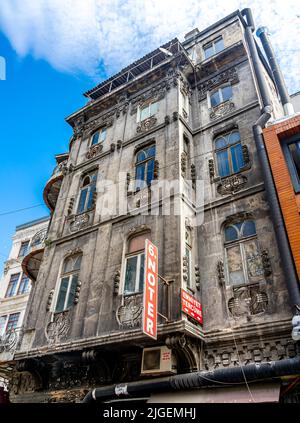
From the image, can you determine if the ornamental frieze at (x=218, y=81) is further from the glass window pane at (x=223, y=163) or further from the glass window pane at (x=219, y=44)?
the glass window pane at (x=223, y=163)

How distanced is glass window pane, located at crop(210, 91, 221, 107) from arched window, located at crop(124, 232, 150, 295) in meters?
7.09

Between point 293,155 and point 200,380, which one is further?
point 293,155

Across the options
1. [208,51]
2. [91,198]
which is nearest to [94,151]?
[91,198]

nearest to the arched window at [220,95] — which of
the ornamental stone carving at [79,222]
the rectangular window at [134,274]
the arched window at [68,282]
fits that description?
the ornamental stone carving at [79,222]

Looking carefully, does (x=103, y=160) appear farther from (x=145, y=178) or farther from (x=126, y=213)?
(x=126, y=213)

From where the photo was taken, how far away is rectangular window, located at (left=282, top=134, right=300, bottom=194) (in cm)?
987

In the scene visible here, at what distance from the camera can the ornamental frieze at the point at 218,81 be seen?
1456cm

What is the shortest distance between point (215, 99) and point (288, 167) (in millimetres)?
6063

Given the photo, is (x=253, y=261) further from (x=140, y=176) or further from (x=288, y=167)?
(x=140, y=176)

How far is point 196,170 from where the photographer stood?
12.8 meters

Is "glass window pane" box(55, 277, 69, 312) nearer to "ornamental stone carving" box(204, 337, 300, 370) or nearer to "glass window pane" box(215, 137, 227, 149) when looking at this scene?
"ornamental stone carving" box(204, 337, 300, 370)

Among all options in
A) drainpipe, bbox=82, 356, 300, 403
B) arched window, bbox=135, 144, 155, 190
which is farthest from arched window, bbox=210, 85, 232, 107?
drainpipe, bbox=82, 356, 300, 403

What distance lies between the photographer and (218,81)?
1506cm
